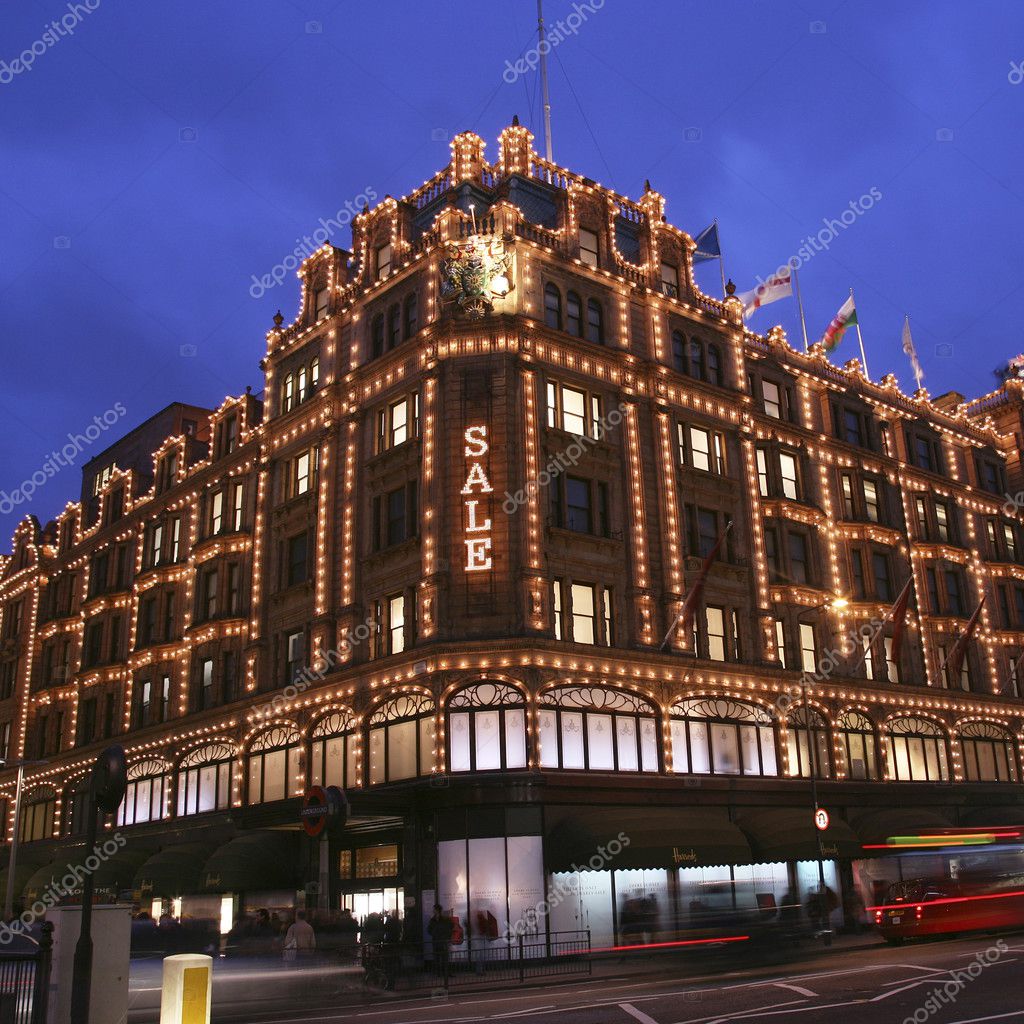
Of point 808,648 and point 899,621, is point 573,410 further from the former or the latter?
point 899,621

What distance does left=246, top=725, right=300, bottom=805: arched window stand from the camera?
4253cm

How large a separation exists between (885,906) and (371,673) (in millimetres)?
18174

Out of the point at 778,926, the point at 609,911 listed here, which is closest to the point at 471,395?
the point at 609,911

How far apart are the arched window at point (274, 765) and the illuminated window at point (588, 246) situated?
71.7ft

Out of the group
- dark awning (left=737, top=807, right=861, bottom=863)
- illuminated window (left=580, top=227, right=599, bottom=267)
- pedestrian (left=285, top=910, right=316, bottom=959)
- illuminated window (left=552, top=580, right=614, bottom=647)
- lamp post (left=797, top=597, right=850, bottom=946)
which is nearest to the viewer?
pedestrian (left=285, top=910, right=316, bottom=959)

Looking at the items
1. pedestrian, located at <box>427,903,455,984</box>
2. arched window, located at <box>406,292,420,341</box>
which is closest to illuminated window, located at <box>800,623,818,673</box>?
pedestrian, located at <box>427,903,455,984</box>

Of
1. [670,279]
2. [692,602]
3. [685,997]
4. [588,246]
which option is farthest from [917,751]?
[685,997]

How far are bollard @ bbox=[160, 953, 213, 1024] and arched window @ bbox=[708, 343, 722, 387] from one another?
38296 mm

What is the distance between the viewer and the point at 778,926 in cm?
Answer: 2738

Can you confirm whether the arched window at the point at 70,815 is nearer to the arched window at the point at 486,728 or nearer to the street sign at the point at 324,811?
the arched window at the point at 486,728

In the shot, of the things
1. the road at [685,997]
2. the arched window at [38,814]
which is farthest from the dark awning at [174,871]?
the road at [685,997]

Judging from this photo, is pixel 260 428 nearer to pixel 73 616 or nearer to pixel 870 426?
pixel 73 616

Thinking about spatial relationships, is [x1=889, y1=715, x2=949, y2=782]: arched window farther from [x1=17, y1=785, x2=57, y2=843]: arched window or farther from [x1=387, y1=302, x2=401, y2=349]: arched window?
[x1=17, y1=785, x2=57, y2=843]: arched window

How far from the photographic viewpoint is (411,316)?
42906 millimetres
